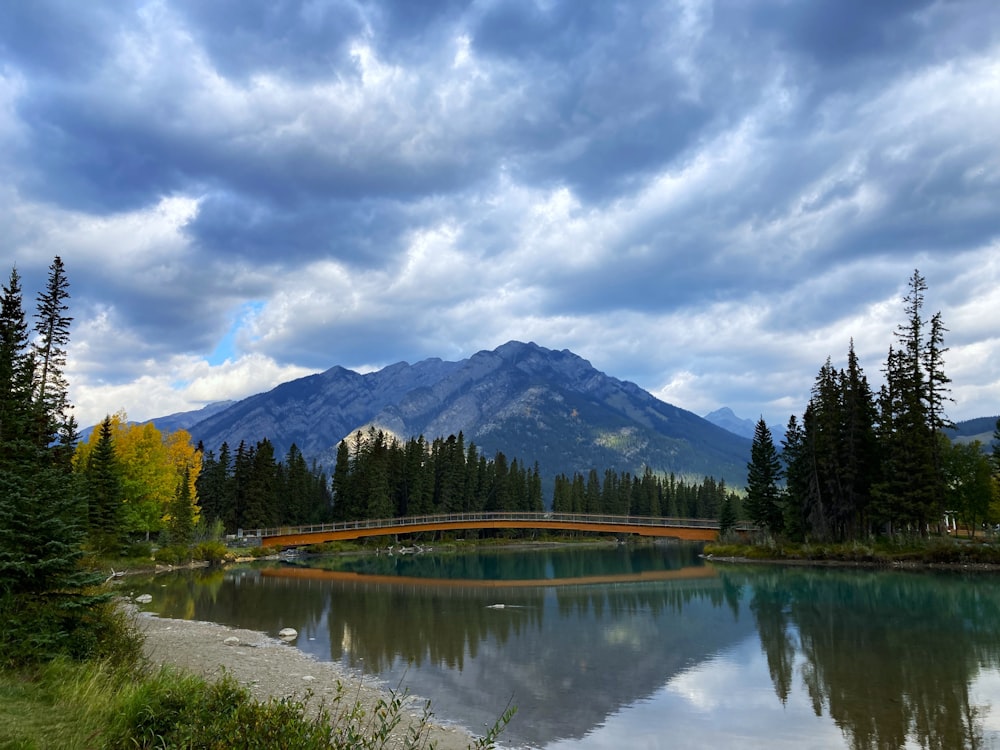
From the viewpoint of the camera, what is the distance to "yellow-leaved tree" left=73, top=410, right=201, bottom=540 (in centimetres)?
6084

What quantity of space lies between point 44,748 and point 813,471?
66275 mm

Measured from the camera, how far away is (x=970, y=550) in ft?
165

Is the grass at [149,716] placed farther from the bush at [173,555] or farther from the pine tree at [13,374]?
the bush at [173,555]

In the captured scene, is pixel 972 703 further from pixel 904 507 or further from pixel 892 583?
pixel 904 507

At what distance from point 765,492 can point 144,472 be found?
64086 mm

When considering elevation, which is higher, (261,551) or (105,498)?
(105,498)

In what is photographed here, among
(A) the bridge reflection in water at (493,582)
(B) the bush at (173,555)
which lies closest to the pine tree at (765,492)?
(A) the bridge reflection in water at (493,582)

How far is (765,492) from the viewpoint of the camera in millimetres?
72688

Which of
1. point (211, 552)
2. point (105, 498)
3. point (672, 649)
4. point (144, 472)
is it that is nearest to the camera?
point (672, 649)

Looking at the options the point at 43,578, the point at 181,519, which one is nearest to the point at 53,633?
the point at 43,578

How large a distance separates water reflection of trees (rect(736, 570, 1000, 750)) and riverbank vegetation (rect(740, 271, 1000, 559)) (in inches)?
491

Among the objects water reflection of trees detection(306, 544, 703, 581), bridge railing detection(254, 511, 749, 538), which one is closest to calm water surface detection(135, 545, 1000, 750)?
water reflection of trees detection(306, 544, 703, 581)

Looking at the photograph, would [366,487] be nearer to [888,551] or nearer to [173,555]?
[173,555]

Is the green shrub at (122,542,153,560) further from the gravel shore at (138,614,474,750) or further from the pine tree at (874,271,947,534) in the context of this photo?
the pine tree at (874,271,947,534)
